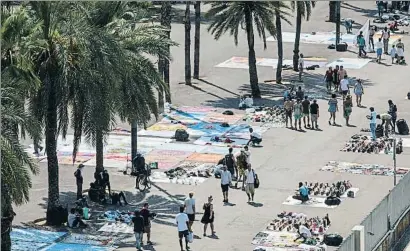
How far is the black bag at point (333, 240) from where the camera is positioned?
36062 mm

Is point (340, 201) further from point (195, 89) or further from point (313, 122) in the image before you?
point (195, 89)

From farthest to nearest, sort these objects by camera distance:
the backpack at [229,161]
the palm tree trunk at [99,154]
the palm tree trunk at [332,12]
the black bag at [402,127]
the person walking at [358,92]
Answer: the palm tree trunk at [332,12] < the person walking at [358,92] < the black bag at [402,127] < the backpack at [229,161] < the palm tree trunk at [99,154]

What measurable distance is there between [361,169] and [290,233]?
27.2 feet

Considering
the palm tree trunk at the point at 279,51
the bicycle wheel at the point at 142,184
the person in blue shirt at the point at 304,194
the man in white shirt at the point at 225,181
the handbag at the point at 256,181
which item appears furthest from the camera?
the palm tree trunk at the point at 279,51

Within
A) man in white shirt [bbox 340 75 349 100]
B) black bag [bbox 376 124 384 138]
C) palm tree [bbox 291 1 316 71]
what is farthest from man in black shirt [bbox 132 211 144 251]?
palm tree [bbox 291 1 316 71]

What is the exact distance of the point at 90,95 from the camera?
38.4m

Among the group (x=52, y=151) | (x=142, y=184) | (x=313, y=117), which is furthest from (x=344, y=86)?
(x=52, y=151)

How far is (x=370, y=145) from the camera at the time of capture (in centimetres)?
4822

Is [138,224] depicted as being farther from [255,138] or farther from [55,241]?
[255,138]

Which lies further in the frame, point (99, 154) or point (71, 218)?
point (99, 154)

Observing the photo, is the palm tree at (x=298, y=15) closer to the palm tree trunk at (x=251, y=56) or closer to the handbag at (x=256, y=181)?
the palm tree trunk at (x=251, y=56)

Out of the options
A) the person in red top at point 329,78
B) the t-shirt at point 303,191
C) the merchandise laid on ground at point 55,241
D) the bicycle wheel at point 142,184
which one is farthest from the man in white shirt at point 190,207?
the person in red top at point 329,78

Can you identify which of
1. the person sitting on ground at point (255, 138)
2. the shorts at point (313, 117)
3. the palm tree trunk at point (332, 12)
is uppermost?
the palm tree trunk at point (332, 12)

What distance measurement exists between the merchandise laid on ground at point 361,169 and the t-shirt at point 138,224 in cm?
1081
